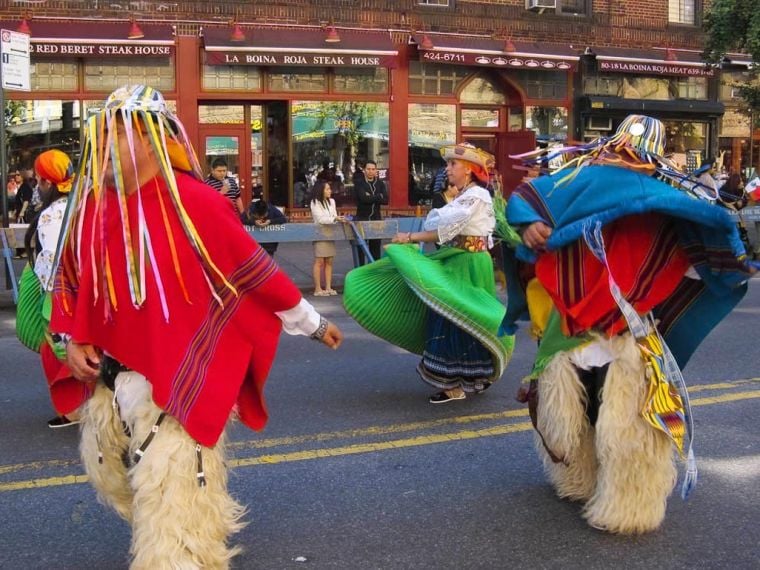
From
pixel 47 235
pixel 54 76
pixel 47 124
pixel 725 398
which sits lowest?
pixel 725 398

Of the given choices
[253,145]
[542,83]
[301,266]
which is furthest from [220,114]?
[542,83]

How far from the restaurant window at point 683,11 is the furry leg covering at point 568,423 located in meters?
18.6

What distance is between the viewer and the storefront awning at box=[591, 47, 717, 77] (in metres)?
19.1

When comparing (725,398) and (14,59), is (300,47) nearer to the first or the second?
(14,59)

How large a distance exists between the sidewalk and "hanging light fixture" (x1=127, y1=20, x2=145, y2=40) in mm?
4525

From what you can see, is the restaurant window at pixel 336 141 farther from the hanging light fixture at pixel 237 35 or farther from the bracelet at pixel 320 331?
the bracelet at pixel 320 331

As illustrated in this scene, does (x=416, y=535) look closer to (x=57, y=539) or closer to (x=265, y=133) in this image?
(x=57, y=539)

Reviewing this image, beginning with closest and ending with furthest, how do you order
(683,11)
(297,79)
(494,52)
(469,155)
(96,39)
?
1. (469,155)
2. (96,39)
3. (297,79)
4. (494,52)
5. (683,11)

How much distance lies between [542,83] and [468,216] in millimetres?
14272

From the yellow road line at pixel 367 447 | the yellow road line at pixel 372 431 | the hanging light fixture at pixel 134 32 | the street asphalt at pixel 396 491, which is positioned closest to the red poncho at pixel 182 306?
the street asphalt at pixel 396 491

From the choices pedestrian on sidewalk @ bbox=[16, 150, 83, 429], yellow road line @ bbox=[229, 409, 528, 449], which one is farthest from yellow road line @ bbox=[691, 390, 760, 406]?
pedestrian on sidewalk @ bbox=[16, 150, 83, 429]

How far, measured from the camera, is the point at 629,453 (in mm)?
3639

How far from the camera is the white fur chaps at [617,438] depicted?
3.64 meters

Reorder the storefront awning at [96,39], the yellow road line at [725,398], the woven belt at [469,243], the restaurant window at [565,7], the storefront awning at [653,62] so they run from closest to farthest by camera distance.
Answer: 1. the woven belt at [469,243]
2. the yellow road line at [725,398]
3. the storefront awning at [96,39]
4. the restaurant window at [565,7]
5. the storefront awning at [653,62]
